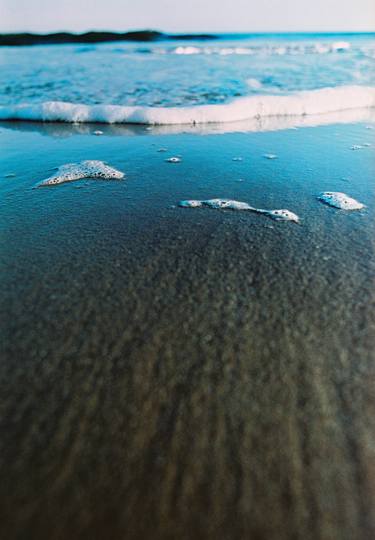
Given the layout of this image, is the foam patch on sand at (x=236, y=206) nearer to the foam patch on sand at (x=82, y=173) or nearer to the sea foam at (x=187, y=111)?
the foam patch on sand at (x=82, y=173)

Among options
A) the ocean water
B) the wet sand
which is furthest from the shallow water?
the wet sand

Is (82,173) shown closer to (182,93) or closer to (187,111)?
(187,111)

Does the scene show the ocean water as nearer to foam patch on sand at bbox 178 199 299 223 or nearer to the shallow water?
the shallow water

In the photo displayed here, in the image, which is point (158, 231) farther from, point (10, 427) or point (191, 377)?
point (10, 427)

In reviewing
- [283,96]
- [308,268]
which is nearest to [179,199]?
[308,268]

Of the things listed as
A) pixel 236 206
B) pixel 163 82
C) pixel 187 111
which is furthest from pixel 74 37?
pixel 236 206

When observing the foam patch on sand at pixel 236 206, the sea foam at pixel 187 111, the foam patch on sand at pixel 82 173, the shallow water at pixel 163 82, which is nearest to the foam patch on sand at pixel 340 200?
the foam patch on sand at pixel 236 206
